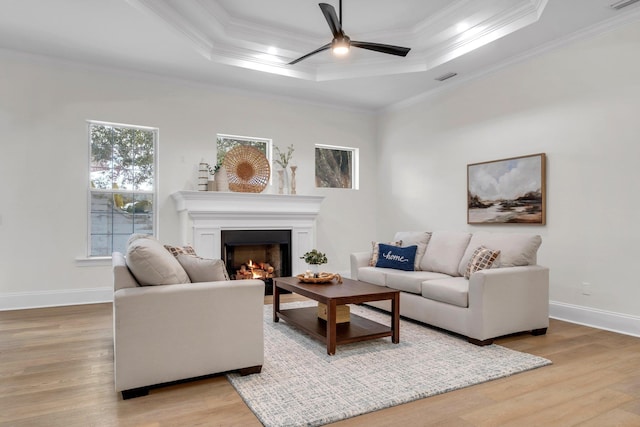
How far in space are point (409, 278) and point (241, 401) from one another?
2.30m

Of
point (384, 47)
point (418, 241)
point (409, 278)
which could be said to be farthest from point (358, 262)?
point (384, 47)

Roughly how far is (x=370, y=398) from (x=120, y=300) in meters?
1.55

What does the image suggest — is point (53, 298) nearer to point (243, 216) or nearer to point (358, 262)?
point (243, 216)

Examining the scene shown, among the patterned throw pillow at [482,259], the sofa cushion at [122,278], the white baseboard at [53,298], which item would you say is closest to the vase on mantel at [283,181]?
the white baseboard at [53,298]

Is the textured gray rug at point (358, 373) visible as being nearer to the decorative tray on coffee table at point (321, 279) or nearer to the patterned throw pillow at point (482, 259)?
the decorative tray on coffee table at point (321, 279)

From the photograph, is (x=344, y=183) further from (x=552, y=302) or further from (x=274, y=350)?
(x=274, y=350)

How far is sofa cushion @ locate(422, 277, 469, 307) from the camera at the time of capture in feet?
11.5

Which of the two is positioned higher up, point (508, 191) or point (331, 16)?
point (331, 16)

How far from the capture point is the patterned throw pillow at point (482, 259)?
3.72m

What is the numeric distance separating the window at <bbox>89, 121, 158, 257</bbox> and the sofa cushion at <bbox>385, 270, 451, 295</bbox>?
3250 mm

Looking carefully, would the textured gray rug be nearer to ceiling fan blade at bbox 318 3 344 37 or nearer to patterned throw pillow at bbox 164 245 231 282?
patterned throw pillow at bbox 164 245 231 282

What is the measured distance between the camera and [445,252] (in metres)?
4.48

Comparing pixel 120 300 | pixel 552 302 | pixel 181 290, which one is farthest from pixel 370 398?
pixel 552 302

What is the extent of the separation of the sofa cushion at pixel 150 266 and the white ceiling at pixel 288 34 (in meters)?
2.45
